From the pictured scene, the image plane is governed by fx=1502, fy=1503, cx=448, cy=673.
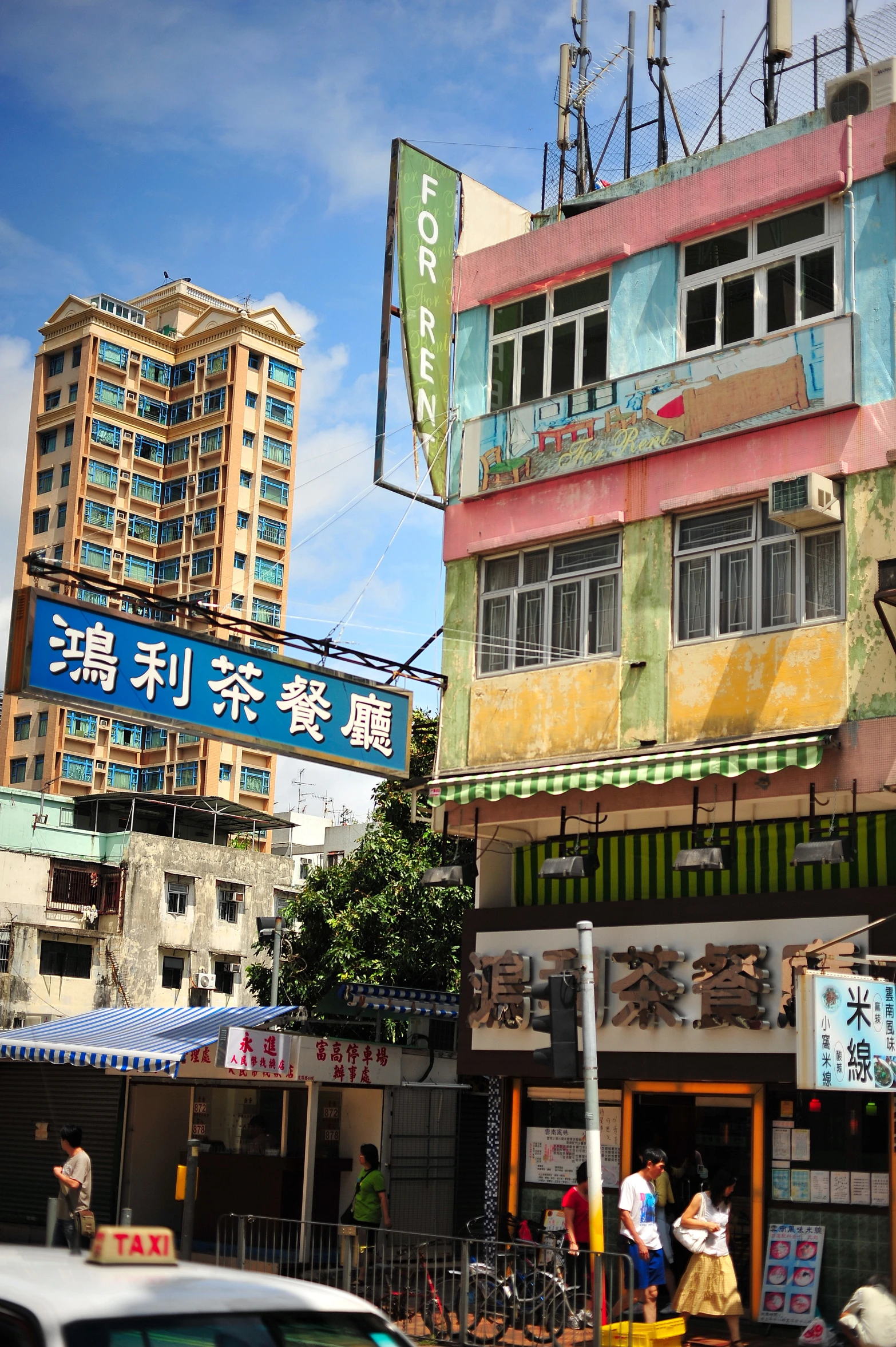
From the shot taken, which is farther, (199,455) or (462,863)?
(199,455)

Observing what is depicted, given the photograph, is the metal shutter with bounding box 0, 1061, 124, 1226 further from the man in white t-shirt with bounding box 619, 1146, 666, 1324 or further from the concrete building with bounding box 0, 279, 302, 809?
the concrete building with bounding box 0, 279, 302, 809

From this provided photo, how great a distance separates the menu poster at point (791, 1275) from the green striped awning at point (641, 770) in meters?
3.99

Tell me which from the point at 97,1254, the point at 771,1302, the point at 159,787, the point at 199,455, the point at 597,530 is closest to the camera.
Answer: the point at 97,1254

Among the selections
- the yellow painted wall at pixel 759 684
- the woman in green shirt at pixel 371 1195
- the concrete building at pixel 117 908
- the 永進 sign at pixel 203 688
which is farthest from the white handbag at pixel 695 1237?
the concrete building at pixel 117 908

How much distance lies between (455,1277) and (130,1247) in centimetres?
861

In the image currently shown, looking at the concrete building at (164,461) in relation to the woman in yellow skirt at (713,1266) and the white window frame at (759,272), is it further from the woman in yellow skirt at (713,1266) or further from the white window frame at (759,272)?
the woman in yellow skirt at (713,1266)

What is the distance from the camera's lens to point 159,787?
71.2m

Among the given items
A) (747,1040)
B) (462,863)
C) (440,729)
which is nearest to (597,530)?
(440,729)

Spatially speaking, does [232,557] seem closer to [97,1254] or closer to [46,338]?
[46,338]

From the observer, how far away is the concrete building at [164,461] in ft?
241

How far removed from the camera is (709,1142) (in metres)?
15.3

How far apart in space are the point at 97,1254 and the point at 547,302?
579 inches

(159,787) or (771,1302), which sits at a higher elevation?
(159,787)

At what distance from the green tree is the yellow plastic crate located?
1864 cm
